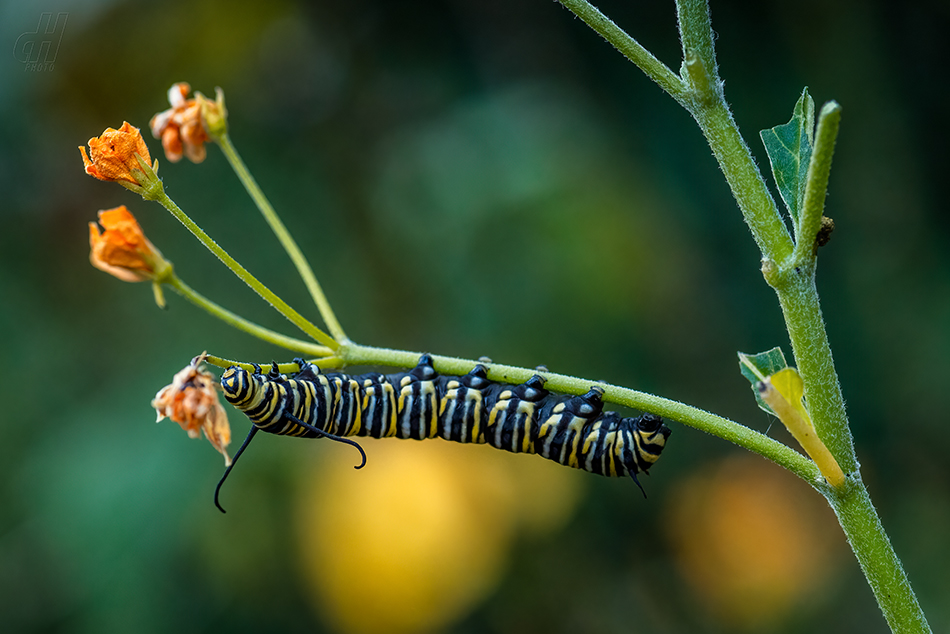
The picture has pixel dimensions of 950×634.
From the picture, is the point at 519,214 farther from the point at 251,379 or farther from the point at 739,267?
the point at 251,379

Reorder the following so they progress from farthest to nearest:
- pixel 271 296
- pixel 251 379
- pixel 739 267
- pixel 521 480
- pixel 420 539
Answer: pixel 739 267 < pixel 521 480 < pixel 420 539 < pixel 251 379 < pixel 271 296

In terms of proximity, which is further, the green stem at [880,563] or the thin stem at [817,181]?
the green stem at [880,563]

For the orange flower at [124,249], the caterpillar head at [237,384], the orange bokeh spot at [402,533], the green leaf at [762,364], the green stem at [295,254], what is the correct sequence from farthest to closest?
the orange bokeh spot at [402,533] < the caterpillar head at [237,384] < the green stem at [295,254] < the orange flower at [124,249] < the green leaf at [762,364]

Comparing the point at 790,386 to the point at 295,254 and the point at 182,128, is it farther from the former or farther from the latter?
the point at 182,128

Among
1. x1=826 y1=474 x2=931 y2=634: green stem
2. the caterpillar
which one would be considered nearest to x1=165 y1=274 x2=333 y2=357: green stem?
the caterpillar

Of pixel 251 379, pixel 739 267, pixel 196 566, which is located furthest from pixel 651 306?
pixel 251 379

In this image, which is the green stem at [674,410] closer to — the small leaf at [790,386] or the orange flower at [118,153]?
the small leaf at [790,386]

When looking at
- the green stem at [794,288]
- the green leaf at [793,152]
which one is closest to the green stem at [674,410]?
the green stem at [794,288]
